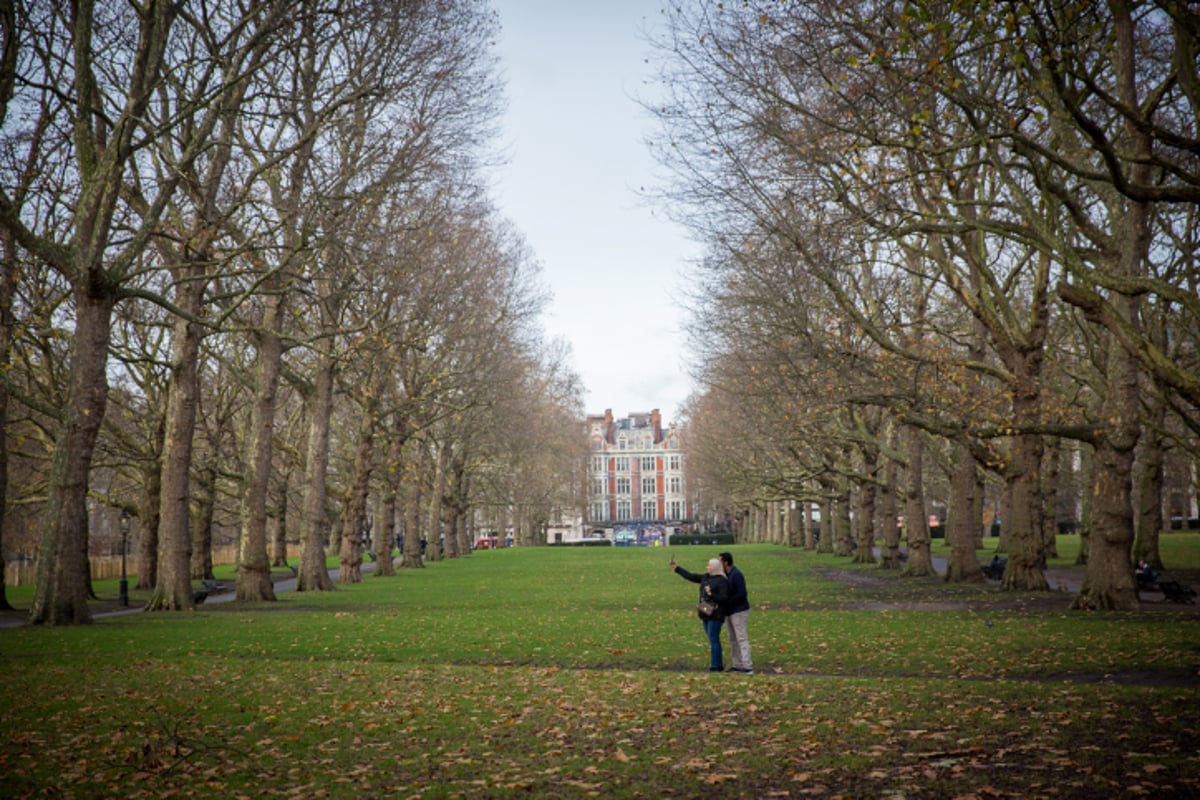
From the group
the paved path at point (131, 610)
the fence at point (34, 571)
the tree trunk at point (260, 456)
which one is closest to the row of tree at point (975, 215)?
the tree trunk at point (260, 456)

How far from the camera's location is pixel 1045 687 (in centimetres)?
1075

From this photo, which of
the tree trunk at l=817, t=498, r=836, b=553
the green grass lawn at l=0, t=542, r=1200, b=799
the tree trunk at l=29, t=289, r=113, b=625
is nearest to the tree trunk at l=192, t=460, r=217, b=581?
the green grass lawn at l=0, t=542, r=1200, b=799

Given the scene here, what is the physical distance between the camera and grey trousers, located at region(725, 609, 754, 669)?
13.3 metres

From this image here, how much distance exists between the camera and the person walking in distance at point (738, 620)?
43.5 ft

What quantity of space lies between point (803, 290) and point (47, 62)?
54.4 ft

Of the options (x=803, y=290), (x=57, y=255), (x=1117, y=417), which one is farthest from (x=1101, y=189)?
(x=57, y=255)

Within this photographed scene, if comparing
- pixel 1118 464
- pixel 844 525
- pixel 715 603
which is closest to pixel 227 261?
pixel 715 603

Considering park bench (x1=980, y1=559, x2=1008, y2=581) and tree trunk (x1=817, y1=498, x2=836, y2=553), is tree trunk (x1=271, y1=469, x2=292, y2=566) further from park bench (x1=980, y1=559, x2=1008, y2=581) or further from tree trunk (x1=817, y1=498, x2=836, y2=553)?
park bench (x1=980, y1=559, x2=1008, y2=581)

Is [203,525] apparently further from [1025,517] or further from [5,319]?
[1025,517]

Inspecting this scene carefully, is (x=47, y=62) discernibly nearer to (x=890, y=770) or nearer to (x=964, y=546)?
(x=890, y=770)

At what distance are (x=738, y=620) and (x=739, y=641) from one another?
0.84 ft

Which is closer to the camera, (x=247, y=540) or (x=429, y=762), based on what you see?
(x=429, y=762)

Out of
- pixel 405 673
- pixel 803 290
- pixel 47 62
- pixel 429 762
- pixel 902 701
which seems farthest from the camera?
pixel 803 290

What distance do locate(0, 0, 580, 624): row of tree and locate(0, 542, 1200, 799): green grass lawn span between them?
18.0 feet
